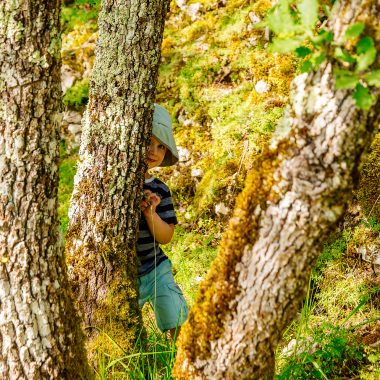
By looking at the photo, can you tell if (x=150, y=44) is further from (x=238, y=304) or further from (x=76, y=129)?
(x=76, y=129)

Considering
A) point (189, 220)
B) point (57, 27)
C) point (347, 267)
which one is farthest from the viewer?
point (189, 220)

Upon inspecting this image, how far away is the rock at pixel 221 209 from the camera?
459 centimetres

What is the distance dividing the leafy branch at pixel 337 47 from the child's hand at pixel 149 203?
1864 mm

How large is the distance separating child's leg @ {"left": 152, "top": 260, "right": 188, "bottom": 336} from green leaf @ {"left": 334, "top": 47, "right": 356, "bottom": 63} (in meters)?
2.24

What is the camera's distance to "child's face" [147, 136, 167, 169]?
3.41 metres

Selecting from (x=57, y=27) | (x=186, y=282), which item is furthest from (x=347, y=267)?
(x=57, y=27)

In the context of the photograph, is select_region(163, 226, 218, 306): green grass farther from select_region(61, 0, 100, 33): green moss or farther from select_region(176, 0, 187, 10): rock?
select_region(61, 0, 100, 33): green moss

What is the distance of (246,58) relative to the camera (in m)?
5.04

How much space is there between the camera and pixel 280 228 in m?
1.75

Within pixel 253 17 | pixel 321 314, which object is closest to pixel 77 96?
pixel 253 17

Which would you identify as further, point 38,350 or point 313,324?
point 313,324

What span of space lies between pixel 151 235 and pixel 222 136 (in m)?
1.76

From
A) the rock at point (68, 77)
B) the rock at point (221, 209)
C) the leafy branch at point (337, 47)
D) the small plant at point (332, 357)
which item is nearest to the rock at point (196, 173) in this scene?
the rock at point (221, 209)

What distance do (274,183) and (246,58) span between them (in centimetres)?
356
